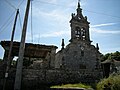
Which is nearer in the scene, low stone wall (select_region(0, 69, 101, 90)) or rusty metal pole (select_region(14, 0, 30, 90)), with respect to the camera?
rusty metal pole (select_region(14, 0, 30, 90))

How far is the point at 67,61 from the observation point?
2325 cm

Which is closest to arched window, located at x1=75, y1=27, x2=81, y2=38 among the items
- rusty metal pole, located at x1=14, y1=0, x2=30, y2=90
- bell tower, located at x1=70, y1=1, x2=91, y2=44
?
bell tower, located at x1=70, y1=1, x2=91, y2=44

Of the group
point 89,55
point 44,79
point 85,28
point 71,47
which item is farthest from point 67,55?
point 44,79

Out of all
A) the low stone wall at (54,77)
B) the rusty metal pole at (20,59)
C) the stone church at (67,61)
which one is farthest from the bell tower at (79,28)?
the rusty metal pole at (20,59)

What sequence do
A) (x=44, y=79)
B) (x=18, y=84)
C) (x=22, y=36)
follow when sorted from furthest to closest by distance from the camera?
(x=44, y=79) → (x=22, y=36) → (x=18, y=84)

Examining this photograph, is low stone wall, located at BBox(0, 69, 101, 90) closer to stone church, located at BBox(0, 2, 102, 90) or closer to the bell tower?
stone church, located at BBox(0, 2, 102, 90)

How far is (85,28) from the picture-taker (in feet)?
83.3

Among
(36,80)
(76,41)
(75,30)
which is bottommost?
(36,80)

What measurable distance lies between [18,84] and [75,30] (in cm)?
1633

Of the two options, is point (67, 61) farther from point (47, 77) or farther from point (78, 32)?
point (47, 77)

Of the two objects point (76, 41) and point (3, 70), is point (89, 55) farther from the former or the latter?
point (3, 70)

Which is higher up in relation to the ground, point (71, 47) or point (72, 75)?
point (71, 47)

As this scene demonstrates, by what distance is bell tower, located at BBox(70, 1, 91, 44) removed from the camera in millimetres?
24469

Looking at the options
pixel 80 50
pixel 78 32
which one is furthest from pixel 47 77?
pixel 78 32
